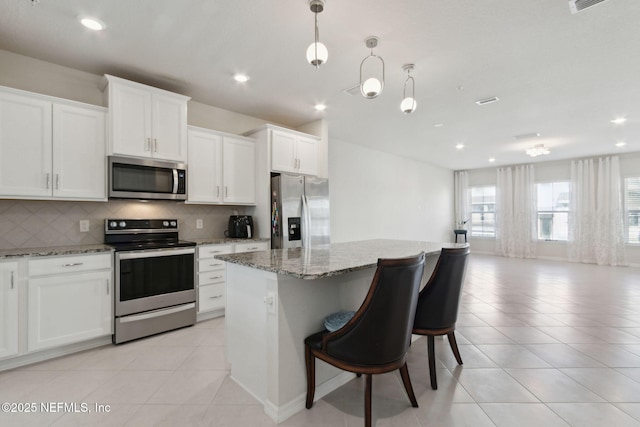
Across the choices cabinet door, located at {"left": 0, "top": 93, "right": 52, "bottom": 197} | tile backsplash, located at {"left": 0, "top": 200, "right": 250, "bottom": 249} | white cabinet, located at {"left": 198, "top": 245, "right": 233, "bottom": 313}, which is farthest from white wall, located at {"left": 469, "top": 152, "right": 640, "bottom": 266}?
cabinet door, located at {"left": 0, "top": 93, "right": 52, "bottom": 197}

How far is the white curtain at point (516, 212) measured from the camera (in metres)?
8.14

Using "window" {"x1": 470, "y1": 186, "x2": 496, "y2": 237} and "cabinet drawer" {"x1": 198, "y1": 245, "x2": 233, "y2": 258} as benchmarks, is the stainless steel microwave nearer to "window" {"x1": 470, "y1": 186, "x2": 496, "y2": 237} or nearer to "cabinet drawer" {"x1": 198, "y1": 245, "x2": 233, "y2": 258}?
"cabinet drawer" {"x1": 198, "y1": 245, "x2": 233, "y2": 258}

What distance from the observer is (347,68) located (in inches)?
Answer: 117

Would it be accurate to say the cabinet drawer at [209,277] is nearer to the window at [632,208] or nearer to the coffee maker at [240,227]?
the coffee maker at [240,227]

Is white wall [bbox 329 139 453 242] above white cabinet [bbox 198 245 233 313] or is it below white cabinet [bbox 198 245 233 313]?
above

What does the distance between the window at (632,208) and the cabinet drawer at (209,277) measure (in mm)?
9079

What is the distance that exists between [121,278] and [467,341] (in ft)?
11.0

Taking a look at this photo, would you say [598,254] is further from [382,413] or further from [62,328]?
[62,328]

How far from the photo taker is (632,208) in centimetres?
686

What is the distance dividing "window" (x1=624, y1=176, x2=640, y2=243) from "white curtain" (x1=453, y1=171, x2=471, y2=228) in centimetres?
352

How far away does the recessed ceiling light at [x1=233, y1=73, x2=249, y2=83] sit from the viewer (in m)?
3.12

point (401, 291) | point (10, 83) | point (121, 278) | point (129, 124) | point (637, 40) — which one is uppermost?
point (637, 40)

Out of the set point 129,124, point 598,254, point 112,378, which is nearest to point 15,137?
point 129,124

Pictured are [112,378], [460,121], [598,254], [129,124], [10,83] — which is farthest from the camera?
[598,254]
